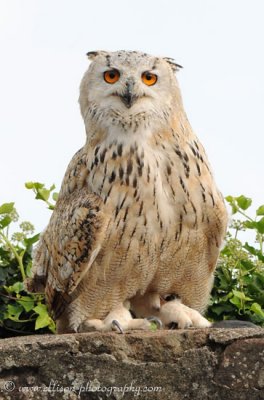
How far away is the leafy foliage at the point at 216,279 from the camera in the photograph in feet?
20.4

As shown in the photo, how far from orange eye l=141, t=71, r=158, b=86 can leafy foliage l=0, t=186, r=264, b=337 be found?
133 centimetres

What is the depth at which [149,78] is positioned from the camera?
5.36 meters

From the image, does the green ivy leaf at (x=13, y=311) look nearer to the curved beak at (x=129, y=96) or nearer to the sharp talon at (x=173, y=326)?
the sharp talon at (x=173, y=326)

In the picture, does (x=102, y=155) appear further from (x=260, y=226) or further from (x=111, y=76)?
(x=260, y=226)

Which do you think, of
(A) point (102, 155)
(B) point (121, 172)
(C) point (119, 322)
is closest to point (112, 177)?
(B) point (121, 172)

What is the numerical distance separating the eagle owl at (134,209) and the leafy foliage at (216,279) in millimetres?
684

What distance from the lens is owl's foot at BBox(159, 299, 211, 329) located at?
17.6 feet

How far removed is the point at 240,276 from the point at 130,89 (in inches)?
70.9

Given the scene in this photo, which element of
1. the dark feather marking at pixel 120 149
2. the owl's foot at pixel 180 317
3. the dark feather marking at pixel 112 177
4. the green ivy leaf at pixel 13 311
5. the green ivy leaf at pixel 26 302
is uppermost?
the dark feather marking at pixel 120 149

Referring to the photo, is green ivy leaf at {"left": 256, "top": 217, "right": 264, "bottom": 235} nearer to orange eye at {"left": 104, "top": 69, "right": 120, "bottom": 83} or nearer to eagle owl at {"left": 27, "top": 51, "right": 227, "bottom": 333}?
eagle owl at {"left": 27, "top": 51, "right": 227, "bottom": 333}

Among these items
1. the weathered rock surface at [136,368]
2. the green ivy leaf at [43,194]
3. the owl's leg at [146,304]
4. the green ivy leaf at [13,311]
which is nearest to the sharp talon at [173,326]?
the owl's leg at [146,304]

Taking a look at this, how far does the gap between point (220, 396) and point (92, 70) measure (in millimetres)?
2286

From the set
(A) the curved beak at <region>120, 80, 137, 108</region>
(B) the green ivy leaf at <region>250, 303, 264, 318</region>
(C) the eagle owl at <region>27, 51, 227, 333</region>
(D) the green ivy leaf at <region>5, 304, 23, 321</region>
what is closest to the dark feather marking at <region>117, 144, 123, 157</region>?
(C) the eagle owl at <region>27, 51, 227, 333</region>

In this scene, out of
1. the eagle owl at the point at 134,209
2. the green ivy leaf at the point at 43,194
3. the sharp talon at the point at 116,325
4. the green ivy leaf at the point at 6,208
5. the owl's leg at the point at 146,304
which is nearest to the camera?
the sharp talon at the point at 116,325
